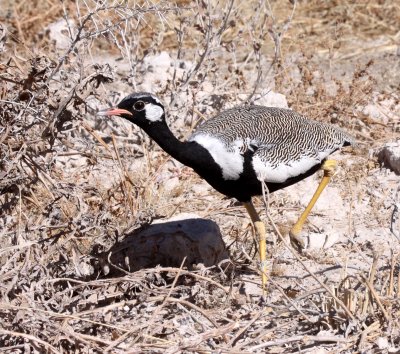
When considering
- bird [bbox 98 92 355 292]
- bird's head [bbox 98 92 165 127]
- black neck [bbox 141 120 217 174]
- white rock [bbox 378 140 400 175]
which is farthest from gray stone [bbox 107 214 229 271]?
white rock [bbox 378 140 400 175]

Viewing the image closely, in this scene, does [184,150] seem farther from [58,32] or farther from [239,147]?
[58,32]

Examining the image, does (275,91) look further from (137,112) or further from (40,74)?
(40,74)

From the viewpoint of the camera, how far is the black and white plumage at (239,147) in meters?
4.72

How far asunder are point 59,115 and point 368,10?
4.78m

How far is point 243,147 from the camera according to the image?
188 inches

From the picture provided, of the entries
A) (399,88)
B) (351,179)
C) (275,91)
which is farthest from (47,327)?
(399,88)

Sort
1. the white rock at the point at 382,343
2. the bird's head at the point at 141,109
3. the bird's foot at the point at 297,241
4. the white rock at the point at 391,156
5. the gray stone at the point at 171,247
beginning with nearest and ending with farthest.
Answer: the white rock at the point at 382,343, the bird's head at the point at 141,109, the gray stone at the point at 171,247, the bird's foot at the point at 297,241, the white rock at the point at 391,156

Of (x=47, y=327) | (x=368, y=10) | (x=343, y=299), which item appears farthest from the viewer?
(x=368, y=10)

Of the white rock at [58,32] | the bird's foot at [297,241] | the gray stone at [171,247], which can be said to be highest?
the white rock at [58,32]

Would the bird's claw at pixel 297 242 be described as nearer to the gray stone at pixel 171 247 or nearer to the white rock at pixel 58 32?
the gray stone at pixel 171 247

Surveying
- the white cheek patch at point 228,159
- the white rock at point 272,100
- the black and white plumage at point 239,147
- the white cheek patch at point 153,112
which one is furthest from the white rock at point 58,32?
the white cheek patch at point 228,159

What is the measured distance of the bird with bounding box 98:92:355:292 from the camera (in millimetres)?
4723

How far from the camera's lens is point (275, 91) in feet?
22.9

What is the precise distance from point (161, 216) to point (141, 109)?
51cm
